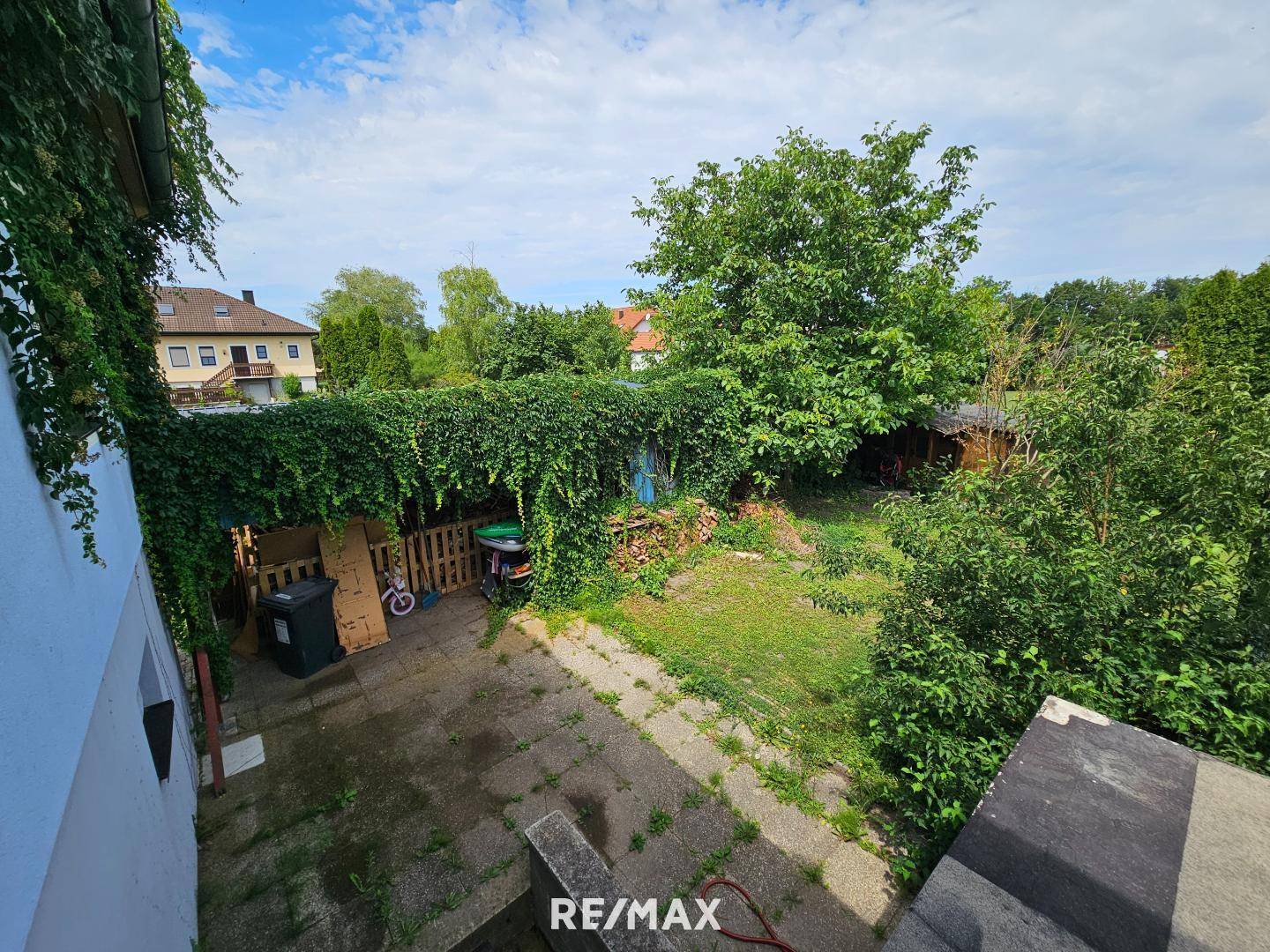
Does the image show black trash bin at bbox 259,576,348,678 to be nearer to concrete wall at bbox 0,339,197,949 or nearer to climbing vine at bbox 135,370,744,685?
climbing vine at bbox 135,370,744,685

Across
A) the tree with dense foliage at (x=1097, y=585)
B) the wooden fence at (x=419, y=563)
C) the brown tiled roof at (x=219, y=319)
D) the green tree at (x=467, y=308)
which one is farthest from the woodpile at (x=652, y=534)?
the brown tiled roof at (x=219, y=319)

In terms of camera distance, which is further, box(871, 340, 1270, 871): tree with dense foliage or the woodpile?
the woodpile

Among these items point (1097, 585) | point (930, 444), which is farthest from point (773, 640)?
point (930, 444)

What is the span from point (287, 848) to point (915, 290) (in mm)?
11192

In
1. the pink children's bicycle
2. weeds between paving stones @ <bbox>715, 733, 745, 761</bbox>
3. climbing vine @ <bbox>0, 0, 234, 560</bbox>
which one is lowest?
weeds between paving stones @ <bbox>715, 733, 745, 761</bbox>

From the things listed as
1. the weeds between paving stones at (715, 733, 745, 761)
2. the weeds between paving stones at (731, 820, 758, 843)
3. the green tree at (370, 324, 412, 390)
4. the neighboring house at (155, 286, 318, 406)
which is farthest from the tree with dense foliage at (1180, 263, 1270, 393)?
the neighboring house at (155, 286, 318, 406)

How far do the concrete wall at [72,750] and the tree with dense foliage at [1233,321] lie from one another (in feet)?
67.4

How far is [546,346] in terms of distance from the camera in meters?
16.7

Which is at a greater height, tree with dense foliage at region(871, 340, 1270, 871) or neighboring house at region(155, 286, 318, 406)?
neighboring house at region(155, 286, 318, 406)

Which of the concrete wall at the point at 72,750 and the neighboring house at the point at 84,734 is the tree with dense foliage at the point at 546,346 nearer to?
the neighboring house at the point at 84,734

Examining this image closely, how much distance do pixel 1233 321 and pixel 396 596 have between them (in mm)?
23257

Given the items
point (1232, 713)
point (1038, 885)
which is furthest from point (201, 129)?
point (1232, 713)

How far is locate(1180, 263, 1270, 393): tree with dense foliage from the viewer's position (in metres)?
13.5

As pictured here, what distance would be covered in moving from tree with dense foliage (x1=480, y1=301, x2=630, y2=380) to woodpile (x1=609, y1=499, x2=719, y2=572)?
28.3 ft
